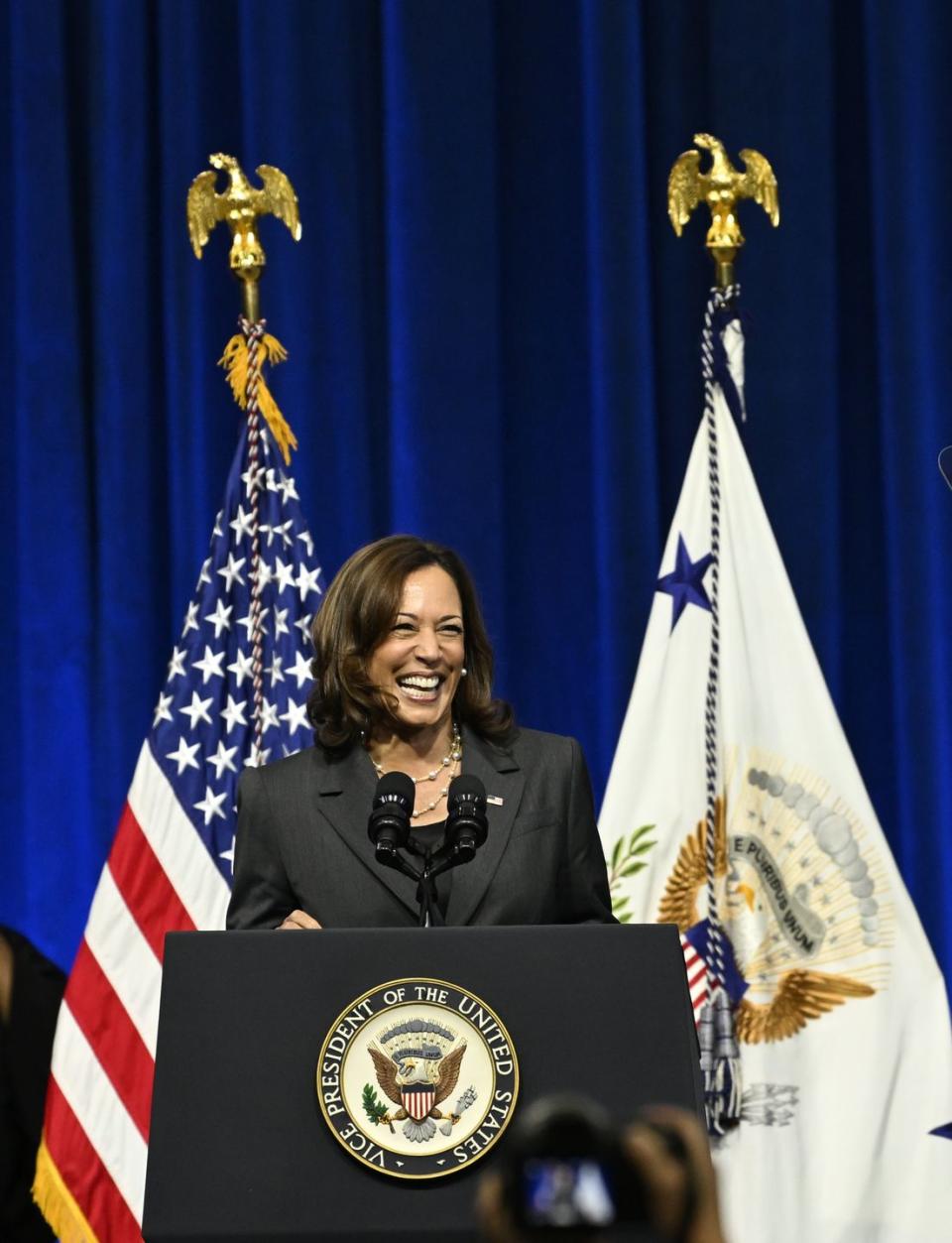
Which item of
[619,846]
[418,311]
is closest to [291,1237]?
[619,846]

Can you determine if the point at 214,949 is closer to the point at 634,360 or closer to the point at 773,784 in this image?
the point at 773,784

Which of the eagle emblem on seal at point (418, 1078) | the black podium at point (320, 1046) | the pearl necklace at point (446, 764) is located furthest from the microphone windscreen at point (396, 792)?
the pearl necklace at point (446, 764)

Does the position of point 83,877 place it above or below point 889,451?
below

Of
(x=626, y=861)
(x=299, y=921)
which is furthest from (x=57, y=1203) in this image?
(x=299, y=921)

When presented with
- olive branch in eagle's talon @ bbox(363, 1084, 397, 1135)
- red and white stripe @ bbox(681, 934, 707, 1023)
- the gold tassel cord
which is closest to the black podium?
olive branch in eagle's talon @ bbox(363, 1084, 397, 1135)

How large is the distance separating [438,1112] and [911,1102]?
2.27m

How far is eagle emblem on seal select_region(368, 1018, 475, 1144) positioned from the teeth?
3.02 feet

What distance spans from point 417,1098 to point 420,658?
0.96 m

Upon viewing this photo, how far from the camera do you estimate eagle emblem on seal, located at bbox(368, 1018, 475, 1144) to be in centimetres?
182

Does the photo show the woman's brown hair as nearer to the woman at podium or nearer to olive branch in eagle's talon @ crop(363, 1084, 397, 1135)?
the woman at podium

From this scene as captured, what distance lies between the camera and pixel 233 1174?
1.80m

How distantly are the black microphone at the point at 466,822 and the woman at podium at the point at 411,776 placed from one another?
1.33 ft

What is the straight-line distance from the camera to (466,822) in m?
2.08

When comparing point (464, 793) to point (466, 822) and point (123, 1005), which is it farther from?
point (123, 1005)
